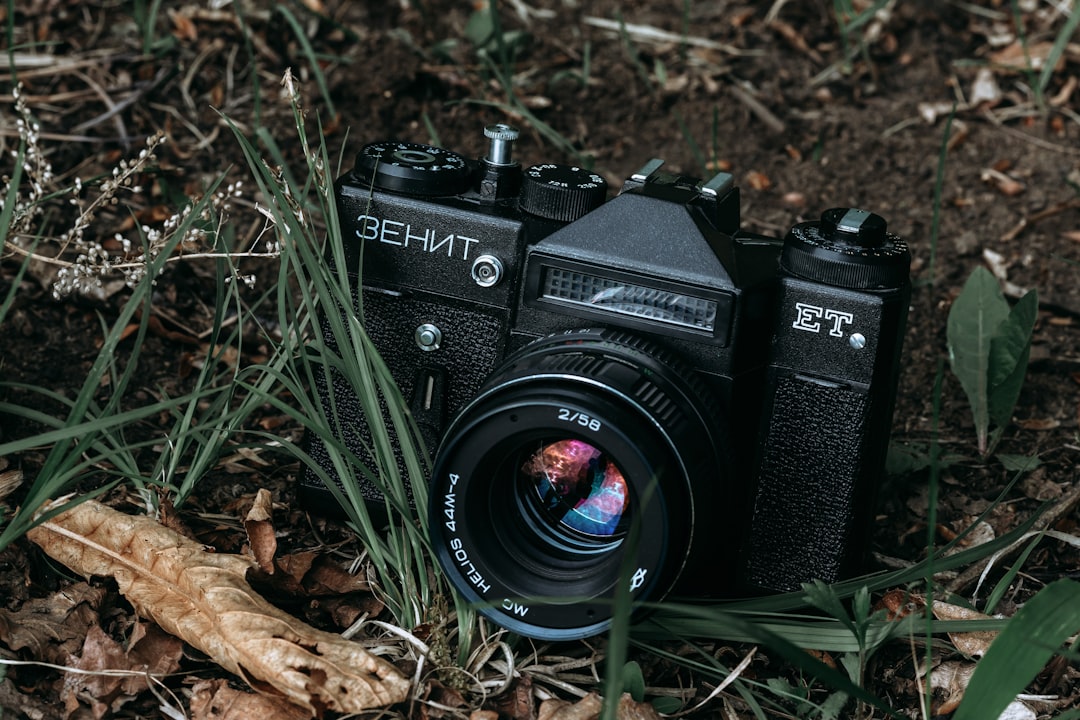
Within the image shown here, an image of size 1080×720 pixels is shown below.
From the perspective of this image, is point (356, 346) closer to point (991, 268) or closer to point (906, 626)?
point (906, 626)

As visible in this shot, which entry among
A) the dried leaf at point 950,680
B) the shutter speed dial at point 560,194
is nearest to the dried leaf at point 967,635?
the dried leaf at point 950,680

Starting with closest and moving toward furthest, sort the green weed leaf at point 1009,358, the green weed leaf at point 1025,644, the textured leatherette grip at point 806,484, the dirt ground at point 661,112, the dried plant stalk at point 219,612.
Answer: the green weed leaf at point 1025,644, the dried plant stalk at point 219,612, the textured leatherette grip at point 806,484, the green weed leaf at point 1009,358, the dirt ground at point 661,112

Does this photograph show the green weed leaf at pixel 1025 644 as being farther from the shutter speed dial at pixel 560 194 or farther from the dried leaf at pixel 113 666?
the dried leaf at pixel 113 666

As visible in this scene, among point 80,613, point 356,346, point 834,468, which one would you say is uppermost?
point 356,346

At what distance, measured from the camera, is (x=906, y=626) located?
1.58m

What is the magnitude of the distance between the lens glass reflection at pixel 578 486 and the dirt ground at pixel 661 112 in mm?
731

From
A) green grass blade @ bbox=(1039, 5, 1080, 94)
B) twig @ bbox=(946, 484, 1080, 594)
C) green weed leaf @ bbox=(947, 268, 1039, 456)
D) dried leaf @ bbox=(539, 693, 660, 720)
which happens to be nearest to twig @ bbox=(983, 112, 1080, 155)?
green grass blade @ bbox=(1039, 5, 1080, 94)

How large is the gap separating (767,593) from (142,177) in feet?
5.04

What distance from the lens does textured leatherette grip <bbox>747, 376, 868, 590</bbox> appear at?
1.60m

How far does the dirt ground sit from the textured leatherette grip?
0.53 m

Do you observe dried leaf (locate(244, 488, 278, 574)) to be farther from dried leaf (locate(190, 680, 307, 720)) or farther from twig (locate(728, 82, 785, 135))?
twig (locate(728, 82, 785, 135))

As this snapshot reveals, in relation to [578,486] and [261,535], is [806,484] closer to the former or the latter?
[578,486]

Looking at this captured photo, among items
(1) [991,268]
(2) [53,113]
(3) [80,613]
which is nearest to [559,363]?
(3) [80,613]

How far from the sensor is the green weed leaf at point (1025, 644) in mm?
1316
